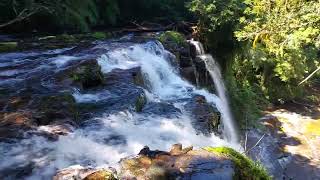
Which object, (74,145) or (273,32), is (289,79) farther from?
(74,145)

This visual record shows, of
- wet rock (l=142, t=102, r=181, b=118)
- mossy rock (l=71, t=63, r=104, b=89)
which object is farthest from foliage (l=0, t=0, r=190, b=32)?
wet rock (l=142, t=102, r=181, b=118)

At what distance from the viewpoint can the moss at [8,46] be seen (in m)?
12.9

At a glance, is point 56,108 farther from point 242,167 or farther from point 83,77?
point 242,167

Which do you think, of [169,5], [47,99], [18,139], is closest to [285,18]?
[47,99]

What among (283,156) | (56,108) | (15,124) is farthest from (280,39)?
(15,124)

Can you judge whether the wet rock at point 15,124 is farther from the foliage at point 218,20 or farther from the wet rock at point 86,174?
the foliage at point 218,20

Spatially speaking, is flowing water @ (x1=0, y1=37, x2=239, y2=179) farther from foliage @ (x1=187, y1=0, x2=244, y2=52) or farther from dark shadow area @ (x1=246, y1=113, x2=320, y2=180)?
foliage @ (x1=187, y1=0, x2=244, y2=52)

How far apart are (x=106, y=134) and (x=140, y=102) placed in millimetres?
1696

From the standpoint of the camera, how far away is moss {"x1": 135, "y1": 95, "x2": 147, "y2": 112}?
818 centimetres

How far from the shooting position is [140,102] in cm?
845

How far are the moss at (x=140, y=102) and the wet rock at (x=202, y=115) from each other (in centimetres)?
88

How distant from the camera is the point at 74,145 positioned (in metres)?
6.41

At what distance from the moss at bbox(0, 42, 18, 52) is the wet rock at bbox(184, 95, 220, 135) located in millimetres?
6408

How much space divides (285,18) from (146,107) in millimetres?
4958
